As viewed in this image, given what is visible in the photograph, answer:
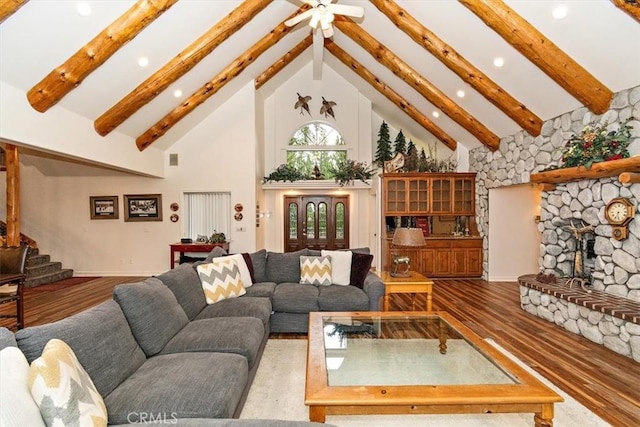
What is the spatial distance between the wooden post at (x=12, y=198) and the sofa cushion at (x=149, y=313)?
15.1 feet

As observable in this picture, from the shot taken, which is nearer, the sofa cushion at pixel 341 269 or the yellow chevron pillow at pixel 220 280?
the yellow chevron pillow at pixel 220 280

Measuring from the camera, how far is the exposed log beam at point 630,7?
2.93 m

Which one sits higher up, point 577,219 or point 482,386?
point 577,219

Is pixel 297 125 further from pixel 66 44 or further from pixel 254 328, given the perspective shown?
pixel 254 328

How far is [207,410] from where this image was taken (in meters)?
1.70

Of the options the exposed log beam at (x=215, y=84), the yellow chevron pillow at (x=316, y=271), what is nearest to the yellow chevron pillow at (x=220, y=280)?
the yellow chevron pillow at (x=316, y=271)

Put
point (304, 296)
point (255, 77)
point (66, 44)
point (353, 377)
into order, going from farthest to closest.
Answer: point (255, 77), point (304, 296), point (66, 44), point (353, 377)

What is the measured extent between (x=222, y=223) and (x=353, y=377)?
6.30 m

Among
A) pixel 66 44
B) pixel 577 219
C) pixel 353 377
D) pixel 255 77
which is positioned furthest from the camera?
pixel 255 77

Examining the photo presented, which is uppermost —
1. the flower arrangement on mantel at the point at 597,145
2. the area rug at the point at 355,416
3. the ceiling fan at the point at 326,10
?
the ceiling fan at the point at 326,10

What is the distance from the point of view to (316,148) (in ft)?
30.0

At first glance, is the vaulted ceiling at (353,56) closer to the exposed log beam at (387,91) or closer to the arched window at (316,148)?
the exposed log beam at (387,91)

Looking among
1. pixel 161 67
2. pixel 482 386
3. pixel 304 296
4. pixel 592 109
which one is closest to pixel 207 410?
pixel 482 386

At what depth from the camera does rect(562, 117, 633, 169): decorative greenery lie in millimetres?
3779
